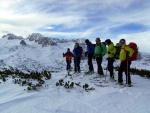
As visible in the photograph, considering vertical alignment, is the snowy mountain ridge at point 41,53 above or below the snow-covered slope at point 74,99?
above

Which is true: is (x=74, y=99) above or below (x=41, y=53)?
below

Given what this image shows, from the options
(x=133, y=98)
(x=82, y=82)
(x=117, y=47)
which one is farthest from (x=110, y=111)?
(x=117, y=47)

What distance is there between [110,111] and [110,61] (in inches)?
186

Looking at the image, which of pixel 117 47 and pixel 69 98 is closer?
pixel 69 98

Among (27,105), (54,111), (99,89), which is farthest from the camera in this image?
(99,89)

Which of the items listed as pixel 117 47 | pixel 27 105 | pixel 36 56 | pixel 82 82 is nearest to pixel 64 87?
pixel 82 82

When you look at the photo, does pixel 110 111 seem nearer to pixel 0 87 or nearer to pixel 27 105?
pixel 27 105

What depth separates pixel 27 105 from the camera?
25.7ft

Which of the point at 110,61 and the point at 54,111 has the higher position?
the point at 110,61

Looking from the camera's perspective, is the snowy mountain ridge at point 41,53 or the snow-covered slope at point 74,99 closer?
the snow-covered slope at point 74,99

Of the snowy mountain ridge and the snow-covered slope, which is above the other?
the snowy mountain ridge

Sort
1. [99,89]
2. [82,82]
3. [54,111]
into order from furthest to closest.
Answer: [82,82]
[99,89]
[54,111]

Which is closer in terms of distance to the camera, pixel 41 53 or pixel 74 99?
pixel 74 99

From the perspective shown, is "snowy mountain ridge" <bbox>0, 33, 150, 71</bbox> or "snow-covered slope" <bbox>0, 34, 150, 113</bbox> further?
"snowy mountain ridge" <bbox>0, 33, 150, 71</bbox>
